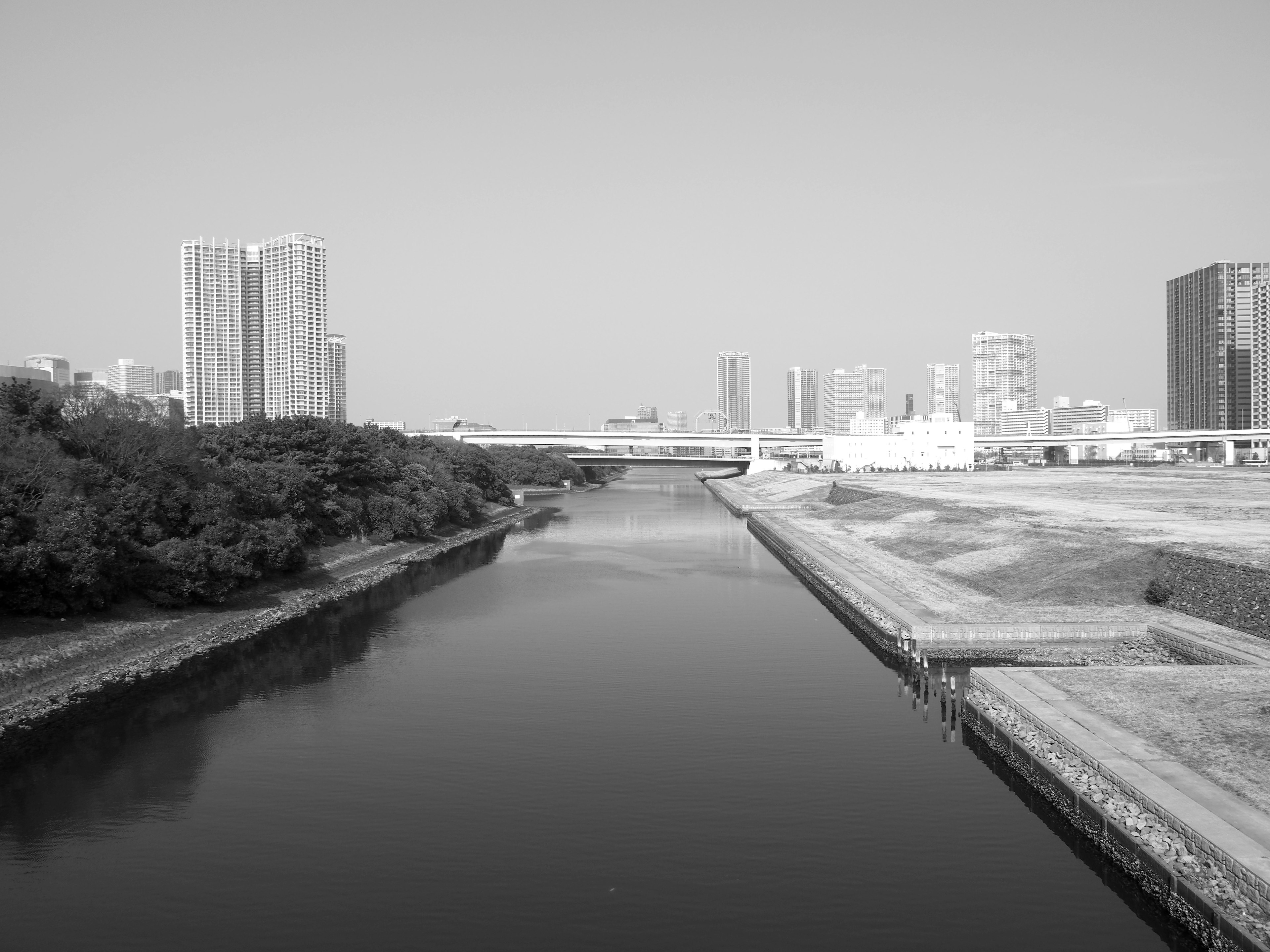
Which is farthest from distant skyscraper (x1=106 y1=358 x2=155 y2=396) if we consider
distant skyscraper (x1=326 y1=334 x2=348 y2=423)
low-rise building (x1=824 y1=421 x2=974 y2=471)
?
low-rise building (x1=824 y1=421 x2=974 y2=471)

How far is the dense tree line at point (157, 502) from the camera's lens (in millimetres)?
24188

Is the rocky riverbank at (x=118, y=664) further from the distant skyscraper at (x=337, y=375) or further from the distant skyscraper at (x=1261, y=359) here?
the distant skyscraper at (x=1261, y=359)

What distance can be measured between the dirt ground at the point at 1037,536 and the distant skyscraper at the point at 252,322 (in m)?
74.5

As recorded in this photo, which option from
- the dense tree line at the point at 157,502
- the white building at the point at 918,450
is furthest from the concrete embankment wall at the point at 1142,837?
the white building at the point at 918,450

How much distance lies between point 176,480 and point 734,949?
28.1 m

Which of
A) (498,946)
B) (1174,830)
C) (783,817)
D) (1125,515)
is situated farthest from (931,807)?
(1125,515)

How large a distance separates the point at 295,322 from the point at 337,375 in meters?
14.7

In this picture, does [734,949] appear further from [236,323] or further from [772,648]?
[236,323]

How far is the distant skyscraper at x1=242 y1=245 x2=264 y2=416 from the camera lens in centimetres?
12438

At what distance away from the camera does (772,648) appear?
1051 inches

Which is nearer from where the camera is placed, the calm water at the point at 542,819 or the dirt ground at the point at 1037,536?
the calm water at the point at 542,819

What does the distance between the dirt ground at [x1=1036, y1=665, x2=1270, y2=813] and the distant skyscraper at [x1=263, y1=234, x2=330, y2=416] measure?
114495 mm

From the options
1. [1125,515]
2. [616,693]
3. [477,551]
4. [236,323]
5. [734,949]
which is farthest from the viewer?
[236,323]

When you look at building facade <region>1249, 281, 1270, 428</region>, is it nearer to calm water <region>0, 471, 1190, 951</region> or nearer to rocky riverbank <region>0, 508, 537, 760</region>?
calm water <region>0, 471, 1190, 951</region>
